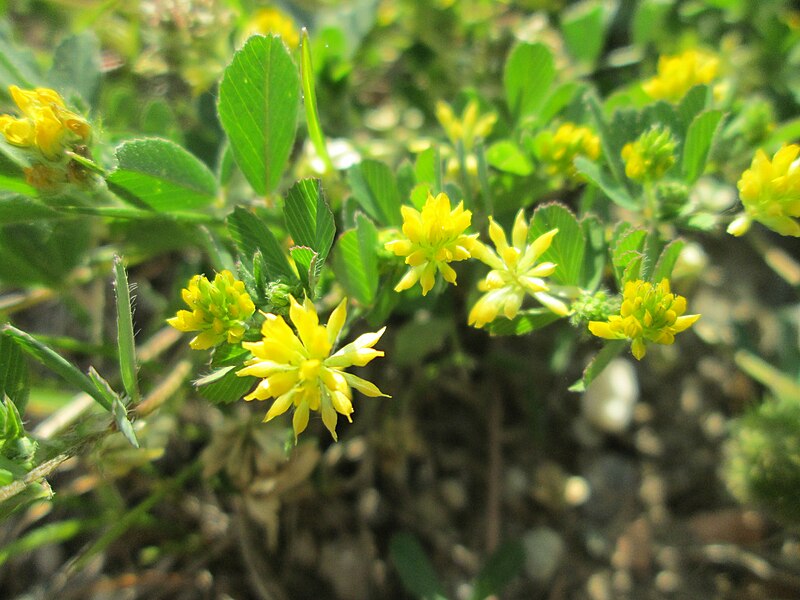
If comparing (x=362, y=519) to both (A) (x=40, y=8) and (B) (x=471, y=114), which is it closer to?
(B) (x=471, y=114)

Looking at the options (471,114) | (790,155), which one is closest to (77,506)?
(471,114)

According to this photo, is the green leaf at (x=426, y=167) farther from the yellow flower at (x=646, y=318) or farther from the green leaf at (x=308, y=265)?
the yellow flower at (x=646, y=318)

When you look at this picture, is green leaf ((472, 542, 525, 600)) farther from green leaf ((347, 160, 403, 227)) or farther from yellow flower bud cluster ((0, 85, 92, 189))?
yellow flower bud cluster ((0, 85, 92, 189))

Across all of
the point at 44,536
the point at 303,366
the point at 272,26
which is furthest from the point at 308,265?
the point at 44,536

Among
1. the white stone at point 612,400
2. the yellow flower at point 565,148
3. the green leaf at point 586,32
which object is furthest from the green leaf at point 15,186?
the white stone at point 612,400

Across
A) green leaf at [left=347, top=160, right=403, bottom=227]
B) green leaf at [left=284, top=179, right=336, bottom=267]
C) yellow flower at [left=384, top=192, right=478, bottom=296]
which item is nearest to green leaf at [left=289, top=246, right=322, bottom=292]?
green leaf at [left=284, top=179, right=336, bottom=267]
